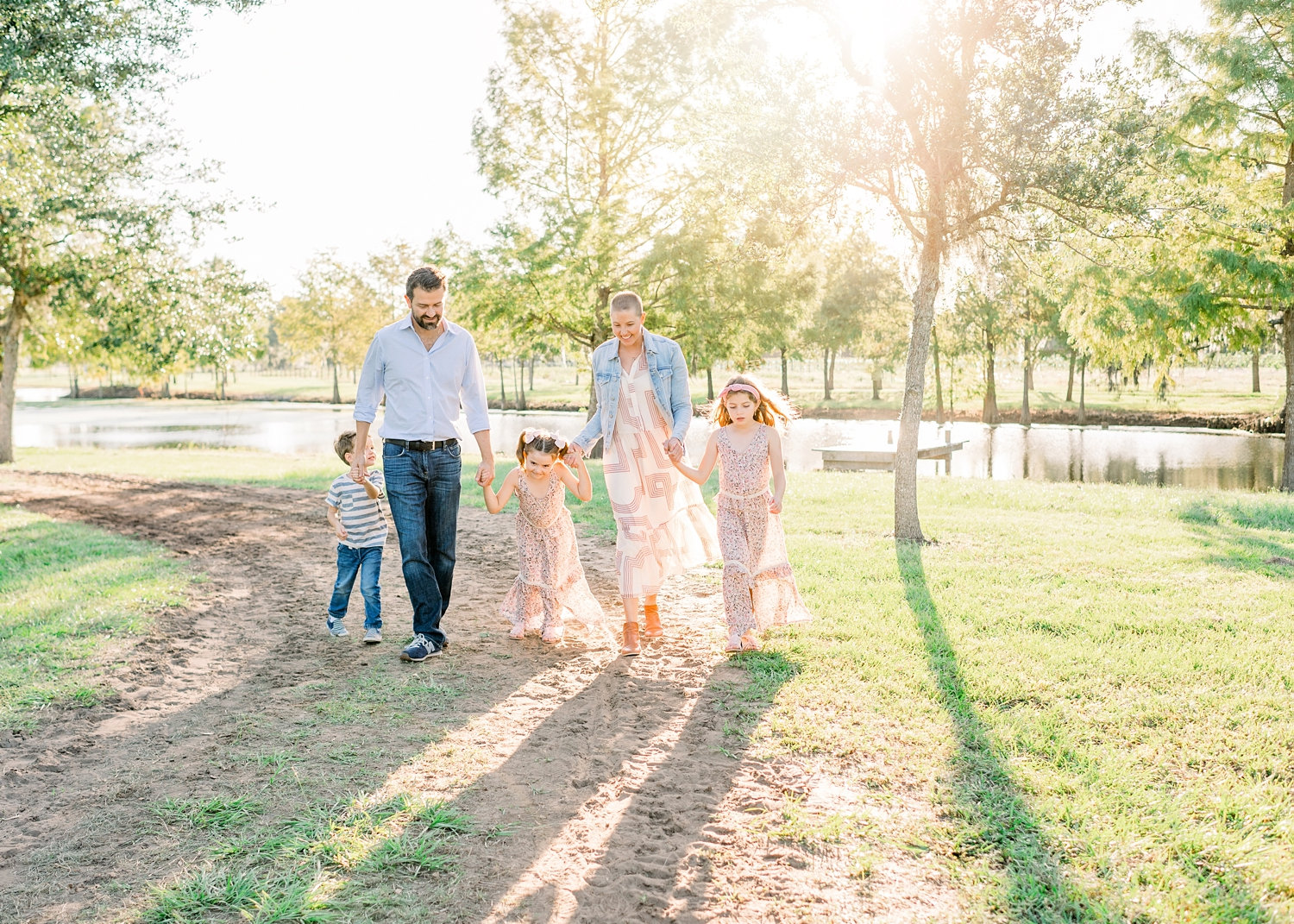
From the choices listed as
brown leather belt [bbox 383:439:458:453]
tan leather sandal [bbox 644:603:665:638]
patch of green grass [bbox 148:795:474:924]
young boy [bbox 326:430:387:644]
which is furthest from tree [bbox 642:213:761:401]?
patch of green grass [bbox 148:795:474:924]

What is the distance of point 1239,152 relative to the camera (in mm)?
18859

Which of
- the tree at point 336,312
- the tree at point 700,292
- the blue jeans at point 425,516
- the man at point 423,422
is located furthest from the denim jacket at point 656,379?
the tree at point 336,312

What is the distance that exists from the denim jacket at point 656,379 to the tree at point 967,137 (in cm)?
468

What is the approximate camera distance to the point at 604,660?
5.60m

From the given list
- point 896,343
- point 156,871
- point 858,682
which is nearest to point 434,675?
point 156,871

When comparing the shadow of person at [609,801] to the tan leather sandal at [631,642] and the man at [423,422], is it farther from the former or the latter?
the man at [423,422]

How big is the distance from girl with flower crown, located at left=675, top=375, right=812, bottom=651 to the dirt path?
42 centimetres

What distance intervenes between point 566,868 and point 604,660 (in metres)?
2.46

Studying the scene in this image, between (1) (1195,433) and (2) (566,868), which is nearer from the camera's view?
(2) (566,868)

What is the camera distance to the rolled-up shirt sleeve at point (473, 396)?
555cm

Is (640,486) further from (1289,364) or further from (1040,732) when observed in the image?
(1289,364)

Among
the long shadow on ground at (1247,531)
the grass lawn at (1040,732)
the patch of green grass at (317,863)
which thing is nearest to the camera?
the patch of green grass at (317,863)

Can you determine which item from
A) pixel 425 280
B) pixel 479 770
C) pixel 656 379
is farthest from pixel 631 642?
pixel 425 280

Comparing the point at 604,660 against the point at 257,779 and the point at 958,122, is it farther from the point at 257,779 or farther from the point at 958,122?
the point at 958,122
